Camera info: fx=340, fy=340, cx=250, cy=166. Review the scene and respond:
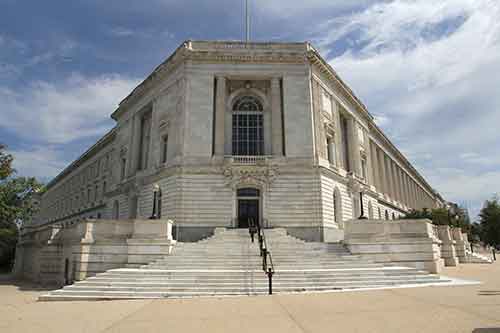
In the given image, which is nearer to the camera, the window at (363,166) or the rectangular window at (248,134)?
the rectangular window at (248,134)

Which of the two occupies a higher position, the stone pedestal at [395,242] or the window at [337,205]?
the window at [337,205]

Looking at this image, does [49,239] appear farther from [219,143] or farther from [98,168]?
[98,168]

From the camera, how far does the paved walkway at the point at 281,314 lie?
6477 millimetres

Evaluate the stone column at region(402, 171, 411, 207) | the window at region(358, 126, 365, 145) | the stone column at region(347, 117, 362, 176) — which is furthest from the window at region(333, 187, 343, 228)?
the stone column at region(402, 171, 411, 207)

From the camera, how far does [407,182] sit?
6344 centimetres

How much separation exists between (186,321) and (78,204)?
177 feet

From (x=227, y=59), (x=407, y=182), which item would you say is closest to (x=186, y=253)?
(x=227, y=59)

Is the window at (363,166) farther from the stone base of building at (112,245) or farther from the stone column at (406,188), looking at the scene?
the stone column at (406,188)

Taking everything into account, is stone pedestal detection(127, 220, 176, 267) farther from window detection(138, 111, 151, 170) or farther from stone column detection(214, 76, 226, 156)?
window detection(138, 111, 151, 170)

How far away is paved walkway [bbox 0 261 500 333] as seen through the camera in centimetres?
648

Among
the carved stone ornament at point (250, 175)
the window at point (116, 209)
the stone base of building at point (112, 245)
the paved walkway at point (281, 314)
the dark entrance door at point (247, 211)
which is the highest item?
the carved stone ornament at point (250, 175)

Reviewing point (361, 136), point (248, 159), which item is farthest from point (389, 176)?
point (248, 159)

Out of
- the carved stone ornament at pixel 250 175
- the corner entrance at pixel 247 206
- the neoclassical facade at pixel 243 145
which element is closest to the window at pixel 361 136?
the neoclassical facade at pixel 243 145

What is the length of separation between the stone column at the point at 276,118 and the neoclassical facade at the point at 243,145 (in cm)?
8
